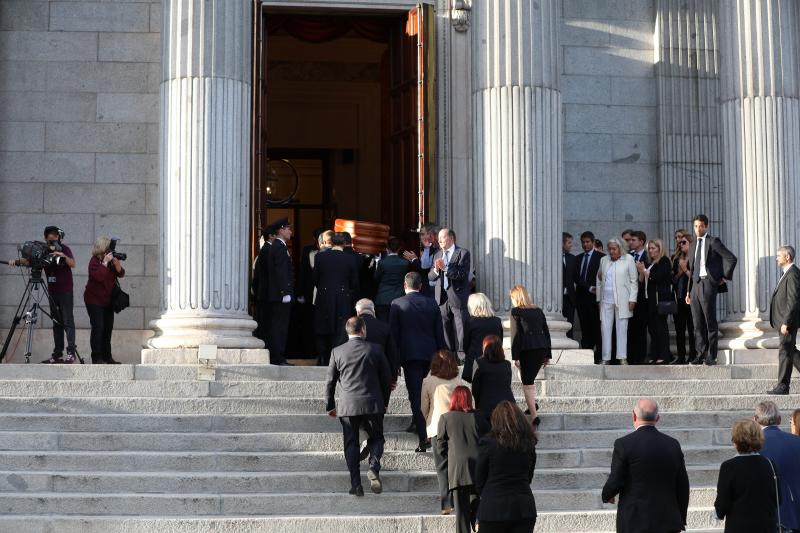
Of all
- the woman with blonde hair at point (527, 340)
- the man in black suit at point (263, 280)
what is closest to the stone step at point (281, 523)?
the woman with blonde hair at point (527, 340)

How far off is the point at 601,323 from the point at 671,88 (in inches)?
175

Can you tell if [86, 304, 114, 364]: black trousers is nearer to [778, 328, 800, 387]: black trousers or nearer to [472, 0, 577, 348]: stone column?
[472, 0, 577, 348]: stone column

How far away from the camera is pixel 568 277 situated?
1844 centimetres

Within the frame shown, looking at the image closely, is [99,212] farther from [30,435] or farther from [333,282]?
[30,435]

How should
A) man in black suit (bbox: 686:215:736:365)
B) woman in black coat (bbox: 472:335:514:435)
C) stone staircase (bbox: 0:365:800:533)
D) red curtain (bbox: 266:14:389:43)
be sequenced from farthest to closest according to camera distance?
1. red curtain (bbox: 266:14:389:43)
2. man in black suit (bbox: 686:215:736:365)
3. woman in black coat (bbox: 472:335:514:435)
4. stone staircase (bbox: 0:365:800:533)

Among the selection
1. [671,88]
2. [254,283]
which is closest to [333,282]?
[254,283]

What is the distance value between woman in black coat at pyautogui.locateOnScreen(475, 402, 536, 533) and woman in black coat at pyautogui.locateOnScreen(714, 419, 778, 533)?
4.51ft

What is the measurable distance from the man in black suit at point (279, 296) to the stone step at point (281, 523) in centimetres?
422

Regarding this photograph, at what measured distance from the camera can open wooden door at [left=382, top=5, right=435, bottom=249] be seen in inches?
725

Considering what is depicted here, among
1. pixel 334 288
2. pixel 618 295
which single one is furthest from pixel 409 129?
pixel 618 295

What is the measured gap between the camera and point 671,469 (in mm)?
9742

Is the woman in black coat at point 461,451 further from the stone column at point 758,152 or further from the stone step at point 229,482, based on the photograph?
the stone column at point 758,152

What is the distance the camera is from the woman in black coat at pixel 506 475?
991cm

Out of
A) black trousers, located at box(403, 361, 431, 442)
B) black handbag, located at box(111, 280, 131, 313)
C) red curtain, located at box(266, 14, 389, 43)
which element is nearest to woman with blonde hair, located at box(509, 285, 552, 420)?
black trousers, located at box(403, 361, 431, 442)
